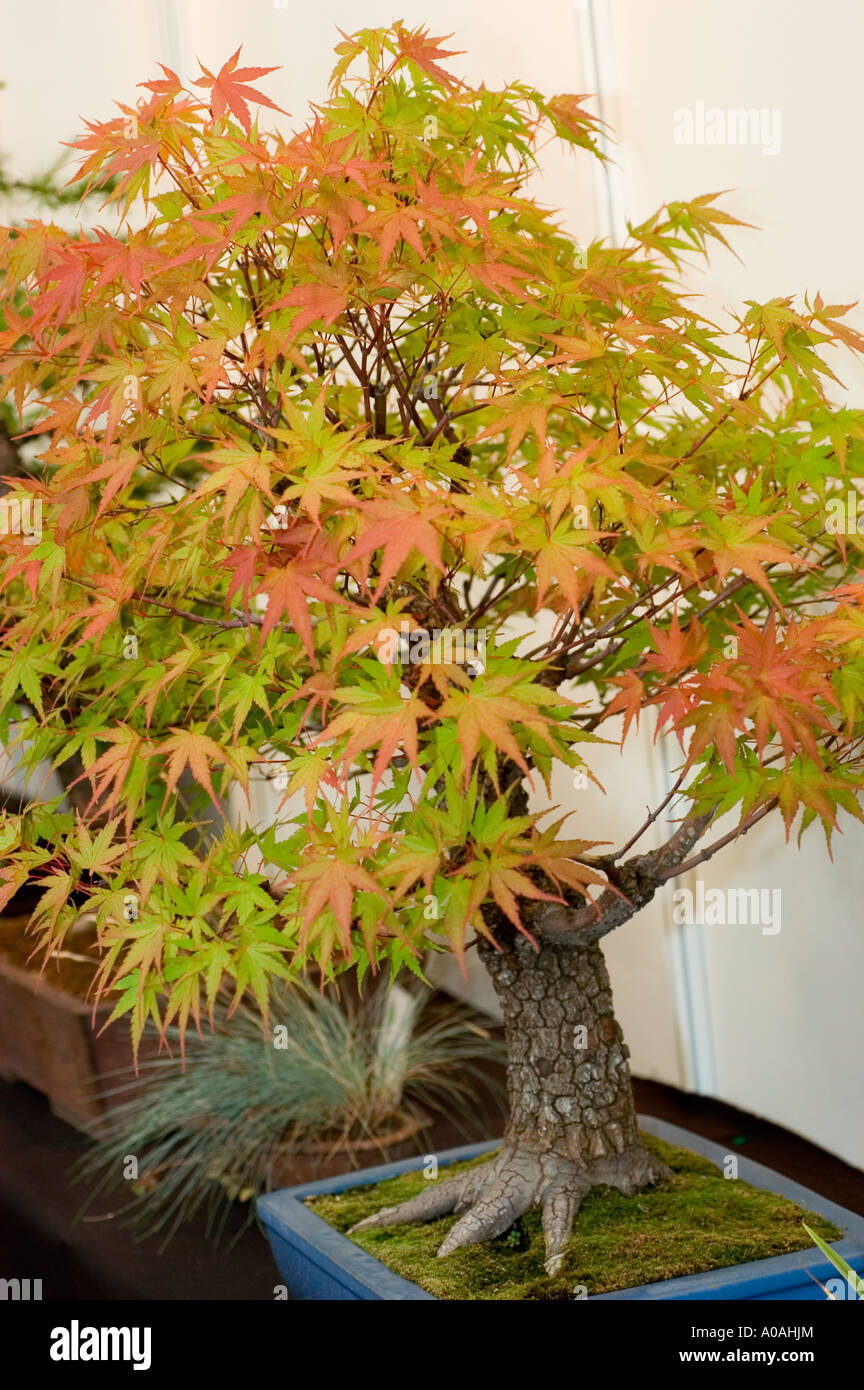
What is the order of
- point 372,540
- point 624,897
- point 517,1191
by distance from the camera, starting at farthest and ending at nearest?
point 517,1191 → point 624,897 → point 372,540

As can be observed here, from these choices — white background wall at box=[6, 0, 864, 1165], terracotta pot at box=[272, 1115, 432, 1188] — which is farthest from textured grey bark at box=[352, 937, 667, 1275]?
→ terracotta pot at box=[272, 1115, 432, 1188]

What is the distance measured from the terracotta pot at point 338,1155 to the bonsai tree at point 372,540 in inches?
28.0

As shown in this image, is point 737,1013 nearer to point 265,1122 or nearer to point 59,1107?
point 265,1122

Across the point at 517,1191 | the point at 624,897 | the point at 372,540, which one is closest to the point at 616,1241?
the point at 517,1191

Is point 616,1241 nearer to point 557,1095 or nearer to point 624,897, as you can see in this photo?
point 557,1095

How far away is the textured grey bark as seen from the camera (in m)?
1.43

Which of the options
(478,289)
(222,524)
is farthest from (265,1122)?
(478,289)

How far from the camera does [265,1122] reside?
2121mm

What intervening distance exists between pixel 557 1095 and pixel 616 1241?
0.16 m

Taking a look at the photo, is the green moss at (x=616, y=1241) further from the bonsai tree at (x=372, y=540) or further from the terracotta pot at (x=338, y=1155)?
the terracotta pot at (x=338, y=1155)

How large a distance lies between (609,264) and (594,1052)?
799mm

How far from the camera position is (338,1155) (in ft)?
6.79

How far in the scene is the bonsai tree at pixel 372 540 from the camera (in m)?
0.99

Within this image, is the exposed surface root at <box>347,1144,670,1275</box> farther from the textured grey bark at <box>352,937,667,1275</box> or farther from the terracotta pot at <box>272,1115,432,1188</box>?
the terracotta pot at <box>272,1115,432,1188</box>
